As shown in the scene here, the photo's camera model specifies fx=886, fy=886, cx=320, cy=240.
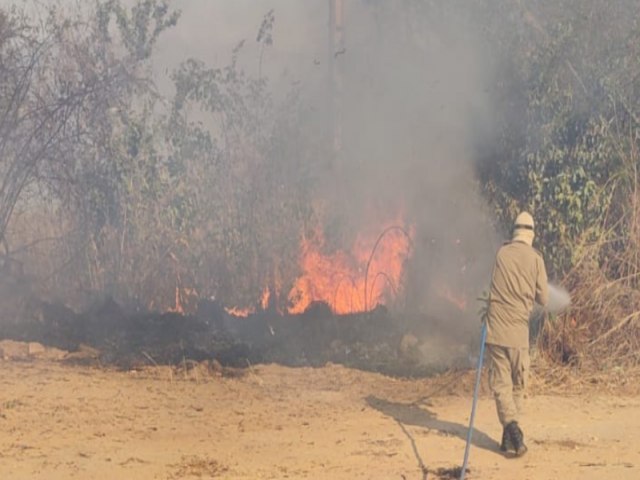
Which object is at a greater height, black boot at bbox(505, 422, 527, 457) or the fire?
the fire

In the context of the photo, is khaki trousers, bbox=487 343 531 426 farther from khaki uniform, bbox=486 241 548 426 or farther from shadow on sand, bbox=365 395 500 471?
→ shadow on sand, bbox=365 395 500 471

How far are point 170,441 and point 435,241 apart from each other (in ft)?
19.8

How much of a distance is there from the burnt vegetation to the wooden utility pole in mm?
222

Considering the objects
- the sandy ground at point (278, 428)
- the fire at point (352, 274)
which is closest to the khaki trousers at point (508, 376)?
the sandy ground at point (278, 428)

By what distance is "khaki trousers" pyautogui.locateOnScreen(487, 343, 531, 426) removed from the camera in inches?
277

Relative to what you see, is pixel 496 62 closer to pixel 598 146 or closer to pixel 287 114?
pixel 598 146

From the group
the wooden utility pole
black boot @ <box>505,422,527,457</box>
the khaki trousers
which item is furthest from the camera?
the wooden utility pole

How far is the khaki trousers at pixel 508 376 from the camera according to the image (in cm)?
704

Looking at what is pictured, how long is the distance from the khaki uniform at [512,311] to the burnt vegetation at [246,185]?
275 centimetres

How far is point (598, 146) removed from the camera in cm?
1009

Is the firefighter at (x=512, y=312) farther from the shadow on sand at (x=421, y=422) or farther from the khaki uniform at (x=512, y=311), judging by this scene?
the shadow on sand at (x=421, y=422)

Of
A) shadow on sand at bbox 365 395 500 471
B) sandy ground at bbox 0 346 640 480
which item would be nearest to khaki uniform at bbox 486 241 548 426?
shadow on sand at bbox 365 395 500 471

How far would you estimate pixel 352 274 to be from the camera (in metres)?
13.4

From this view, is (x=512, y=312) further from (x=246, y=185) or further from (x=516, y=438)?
(x=246, y=185)
